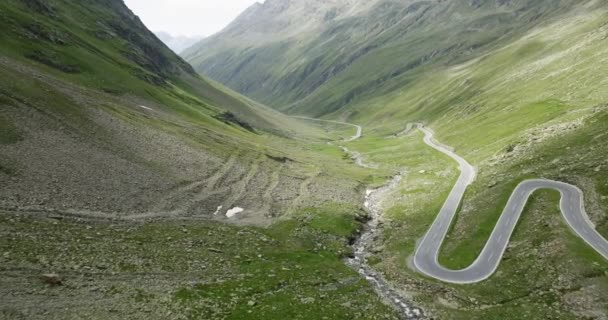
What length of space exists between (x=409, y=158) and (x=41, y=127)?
11815cm

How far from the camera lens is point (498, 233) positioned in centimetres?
7662

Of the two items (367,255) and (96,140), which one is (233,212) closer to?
(367,255)

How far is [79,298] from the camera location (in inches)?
1768

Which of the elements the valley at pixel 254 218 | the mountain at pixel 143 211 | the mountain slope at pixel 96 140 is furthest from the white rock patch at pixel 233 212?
the mountain slope at pixel 96 140

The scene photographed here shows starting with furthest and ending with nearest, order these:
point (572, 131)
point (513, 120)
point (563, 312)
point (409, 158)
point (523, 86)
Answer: point (523, 86) < point (409, 158) < point (513, 120) < point (572, 131) < point (563, 312)

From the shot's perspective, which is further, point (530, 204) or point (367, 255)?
point (530, 204)

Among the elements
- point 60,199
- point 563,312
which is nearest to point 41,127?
point 60,199

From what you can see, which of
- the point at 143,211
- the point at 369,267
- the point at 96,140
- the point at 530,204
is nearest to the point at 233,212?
the point at 143,211

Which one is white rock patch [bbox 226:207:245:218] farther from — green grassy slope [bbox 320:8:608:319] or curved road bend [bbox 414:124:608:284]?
curved road bend [bbox 414:124:608:284]

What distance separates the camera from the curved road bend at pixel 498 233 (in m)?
66.9

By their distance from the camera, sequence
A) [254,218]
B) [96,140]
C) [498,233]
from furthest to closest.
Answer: [96,140], [254,218], [498,233]

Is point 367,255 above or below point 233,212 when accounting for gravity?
below

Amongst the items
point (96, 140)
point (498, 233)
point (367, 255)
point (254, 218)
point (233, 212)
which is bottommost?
point (367, 255)

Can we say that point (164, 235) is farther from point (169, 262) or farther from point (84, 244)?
point (84, 244)
